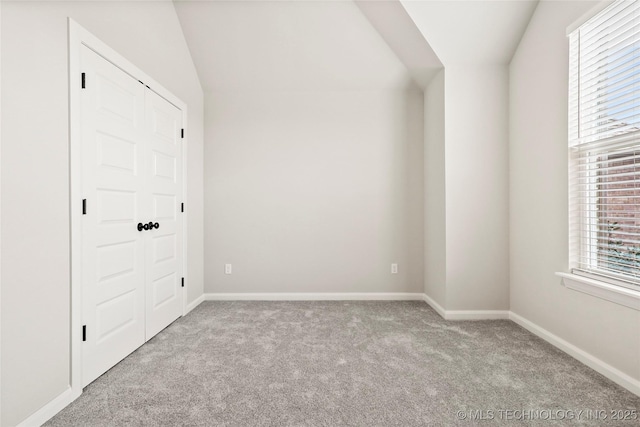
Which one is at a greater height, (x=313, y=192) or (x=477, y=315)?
(x=313, y=192)

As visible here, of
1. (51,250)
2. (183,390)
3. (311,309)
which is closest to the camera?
(51,250)

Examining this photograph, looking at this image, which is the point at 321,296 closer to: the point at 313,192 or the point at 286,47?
the point at 313,192

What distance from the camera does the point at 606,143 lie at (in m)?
2.00

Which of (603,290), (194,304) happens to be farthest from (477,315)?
(194,304)

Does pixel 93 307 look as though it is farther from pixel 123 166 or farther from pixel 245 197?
pixel 245 197

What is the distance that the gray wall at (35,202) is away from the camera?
4.60ft

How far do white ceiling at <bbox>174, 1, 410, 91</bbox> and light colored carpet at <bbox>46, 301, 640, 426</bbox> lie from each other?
276 cm

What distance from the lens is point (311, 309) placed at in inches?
130

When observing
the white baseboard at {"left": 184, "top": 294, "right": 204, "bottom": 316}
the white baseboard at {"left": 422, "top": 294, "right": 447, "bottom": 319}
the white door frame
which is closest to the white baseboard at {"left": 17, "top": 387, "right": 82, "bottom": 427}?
the white door frame

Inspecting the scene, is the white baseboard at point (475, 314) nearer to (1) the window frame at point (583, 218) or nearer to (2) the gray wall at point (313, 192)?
(2) the gray wall at point (313, 192)

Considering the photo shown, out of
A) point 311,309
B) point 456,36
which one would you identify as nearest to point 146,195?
point 311,309

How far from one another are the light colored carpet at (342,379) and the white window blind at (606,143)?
2.71 feet

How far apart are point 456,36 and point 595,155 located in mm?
1580

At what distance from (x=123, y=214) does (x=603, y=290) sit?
11.1 ft
